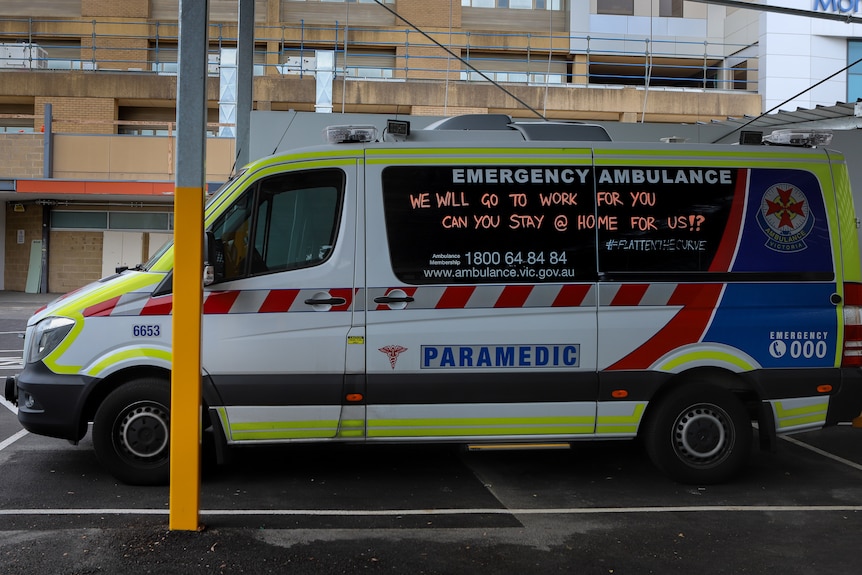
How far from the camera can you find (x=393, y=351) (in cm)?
604

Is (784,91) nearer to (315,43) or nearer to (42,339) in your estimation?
(315,43)

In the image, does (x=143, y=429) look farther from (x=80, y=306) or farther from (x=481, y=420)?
(x=481, y=420)

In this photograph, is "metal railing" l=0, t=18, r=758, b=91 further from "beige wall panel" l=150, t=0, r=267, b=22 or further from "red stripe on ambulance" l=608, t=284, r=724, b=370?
"red stripe on ambulance" l=608, t=284, r=724, b=370

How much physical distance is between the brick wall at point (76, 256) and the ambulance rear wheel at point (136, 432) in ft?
74.5

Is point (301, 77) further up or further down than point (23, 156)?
further up

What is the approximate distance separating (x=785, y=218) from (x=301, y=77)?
74.1 feet

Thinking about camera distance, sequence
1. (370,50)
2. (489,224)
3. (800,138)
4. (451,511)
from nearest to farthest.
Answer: (451,511) → (489,224) → (800,138) → (370,50)

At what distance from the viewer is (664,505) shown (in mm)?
5887

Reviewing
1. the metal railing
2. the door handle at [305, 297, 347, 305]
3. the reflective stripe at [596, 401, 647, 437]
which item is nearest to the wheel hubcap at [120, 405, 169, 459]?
the door handle at [305, 297, 347, 305]

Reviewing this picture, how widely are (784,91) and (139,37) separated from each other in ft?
73.3

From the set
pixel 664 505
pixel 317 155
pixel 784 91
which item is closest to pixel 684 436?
pixel 664 505

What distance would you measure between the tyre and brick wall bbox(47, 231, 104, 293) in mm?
24189

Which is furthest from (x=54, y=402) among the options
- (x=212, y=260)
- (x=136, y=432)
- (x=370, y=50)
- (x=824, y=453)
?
(x=370, y=50)

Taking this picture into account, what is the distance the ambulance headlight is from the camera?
237 inches
